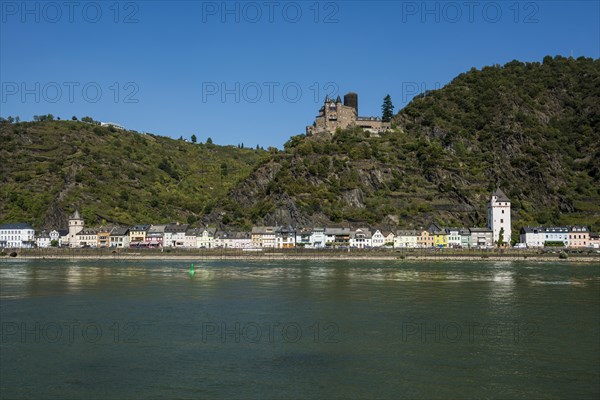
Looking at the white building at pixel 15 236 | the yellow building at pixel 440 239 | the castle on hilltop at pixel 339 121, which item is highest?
the castle on hilltop at pixel 339 121

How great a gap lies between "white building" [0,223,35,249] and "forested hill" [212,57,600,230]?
32533 millimetres

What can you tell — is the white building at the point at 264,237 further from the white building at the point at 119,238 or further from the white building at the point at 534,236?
the white building at the point at 534,236

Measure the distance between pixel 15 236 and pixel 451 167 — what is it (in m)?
76.6

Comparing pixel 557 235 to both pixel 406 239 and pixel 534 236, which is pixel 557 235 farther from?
pixel 406 239

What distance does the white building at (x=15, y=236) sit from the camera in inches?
4296

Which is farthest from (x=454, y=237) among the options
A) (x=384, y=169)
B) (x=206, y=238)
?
(x=206, y=238)

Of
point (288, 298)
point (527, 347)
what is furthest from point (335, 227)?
point (527, 347)

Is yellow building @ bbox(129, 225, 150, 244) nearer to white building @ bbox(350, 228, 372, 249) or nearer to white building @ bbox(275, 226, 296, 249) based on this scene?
white building @ bbox(275, 226, 296, 249)

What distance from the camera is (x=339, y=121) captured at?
134m

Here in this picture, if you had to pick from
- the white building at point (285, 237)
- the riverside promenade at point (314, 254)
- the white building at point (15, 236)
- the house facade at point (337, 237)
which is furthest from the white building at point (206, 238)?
the white building at point (15, 236)

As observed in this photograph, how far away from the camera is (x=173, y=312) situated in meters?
33.9

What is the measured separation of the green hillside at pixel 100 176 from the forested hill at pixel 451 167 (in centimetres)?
1954

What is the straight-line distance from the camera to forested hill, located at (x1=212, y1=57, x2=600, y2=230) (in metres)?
106

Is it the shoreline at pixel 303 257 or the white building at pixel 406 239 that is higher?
the white building at pixel 406 239
